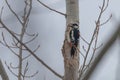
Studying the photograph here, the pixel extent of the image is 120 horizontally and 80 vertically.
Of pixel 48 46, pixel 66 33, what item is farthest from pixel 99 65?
pixel 66 33

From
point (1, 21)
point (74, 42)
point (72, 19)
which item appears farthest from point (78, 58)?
point (1, 21)

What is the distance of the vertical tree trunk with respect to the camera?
1446 millimetres

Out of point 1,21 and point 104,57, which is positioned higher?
point 104,57

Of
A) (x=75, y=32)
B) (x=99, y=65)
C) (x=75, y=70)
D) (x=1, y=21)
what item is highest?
(x=99, y=65)

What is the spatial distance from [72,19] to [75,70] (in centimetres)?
23

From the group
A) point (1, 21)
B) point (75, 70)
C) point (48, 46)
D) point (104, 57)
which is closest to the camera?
point (104, 57)

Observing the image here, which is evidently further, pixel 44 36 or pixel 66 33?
pixel 66 33

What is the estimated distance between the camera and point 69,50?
5.04ft

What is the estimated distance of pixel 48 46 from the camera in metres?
1.07

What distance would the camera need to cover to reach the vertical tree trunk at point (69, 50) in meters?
1.45

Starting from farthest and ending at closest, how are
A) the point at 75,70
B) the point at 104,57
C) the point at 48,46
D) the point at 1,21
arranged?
1. the point at 75,70
2. the point at 1,21
3. the point at 48,46
4. the point at 104,57

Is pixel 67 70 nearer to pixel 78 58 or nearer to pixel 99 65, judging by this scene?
pixel 78 58

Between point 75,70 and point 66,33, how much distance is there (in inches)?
7.2

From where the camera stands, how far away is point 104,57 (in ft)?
1.23
